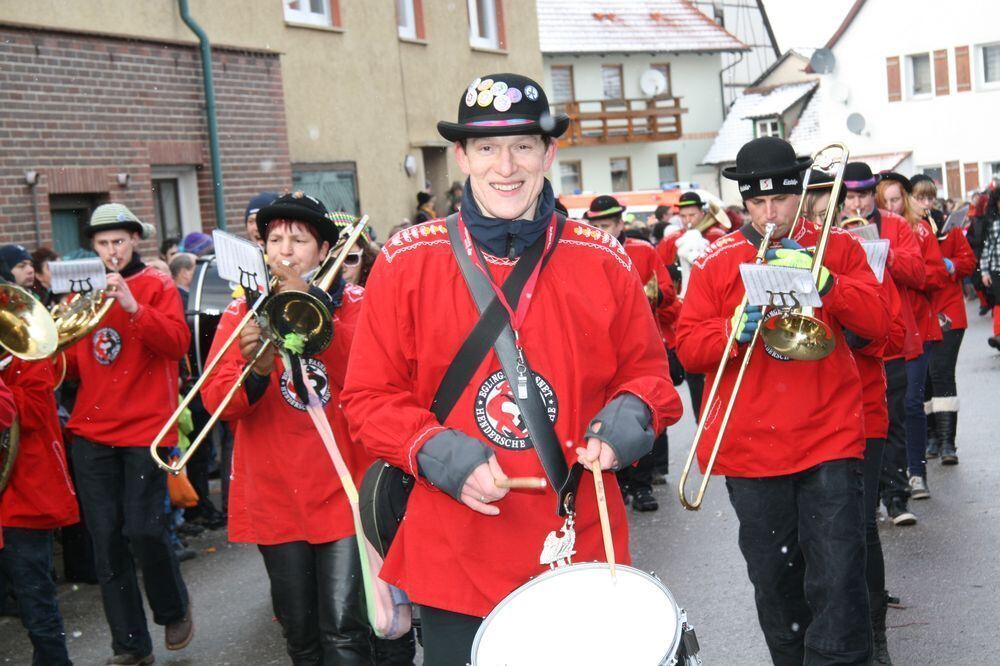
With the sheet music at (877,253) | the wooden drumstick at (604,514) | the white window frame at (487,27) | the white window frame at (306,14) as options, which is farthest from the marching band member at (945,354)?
the white window frame at (487,27)

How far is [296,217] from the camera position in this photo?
5.21 m

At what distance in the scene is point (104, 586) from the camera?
21.2 feet

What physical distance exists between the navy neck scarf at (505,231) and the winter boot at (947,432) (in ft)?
22.7

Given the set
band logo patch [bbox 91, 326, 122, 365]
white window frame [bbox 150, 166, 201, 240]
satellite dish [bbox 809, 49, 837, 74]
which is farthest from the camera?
satellite dish [bbox 809, 49, 837, 74]

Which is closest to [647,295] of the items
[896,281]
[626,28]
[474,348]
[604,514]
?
[896,281]

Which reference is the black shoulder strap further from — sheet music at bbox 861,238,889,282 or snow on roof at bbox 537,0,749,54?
snow on roof at bbox 537,0,749,54

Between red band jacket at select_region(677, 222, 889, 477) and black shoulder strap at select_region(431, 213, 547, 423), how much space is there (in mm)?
1666

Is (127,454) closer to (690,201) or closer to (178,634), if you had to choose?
(178,634)

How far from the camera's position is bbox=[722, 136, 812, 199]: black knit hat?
5.14 meters

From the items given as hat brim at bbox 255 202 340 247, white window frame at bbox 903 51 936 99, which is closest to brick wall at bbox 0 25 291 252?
hat brim at bbox 255 202 340 247

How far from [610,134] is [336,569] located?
151 feet

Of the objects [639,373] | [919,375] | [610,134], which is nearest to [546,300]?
[639,373]

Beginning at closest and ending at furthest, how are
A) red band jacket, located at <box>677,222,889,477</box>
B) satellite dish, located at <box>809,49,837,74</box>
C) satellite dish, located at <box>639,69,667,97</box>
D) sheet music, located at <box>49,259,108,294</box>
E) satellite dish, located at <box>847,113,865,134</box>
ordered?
red band jacket, located at <box>677,222,889,477</box>, sheet music, located at <box>49,259,108,294</box>, satellite dish, located at <box>847,113,865,134</box>, satellite dish, located at <box>809,49,837,74</box>, satellite dish, located at <box>639,69,667,97</box>

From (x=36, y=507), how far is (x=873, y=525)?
3.61m
